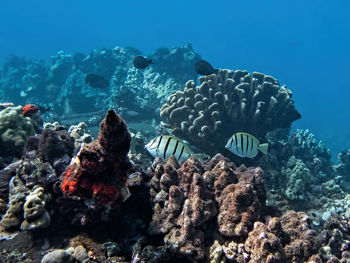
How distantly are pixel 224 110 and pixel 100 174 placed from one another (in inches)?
214

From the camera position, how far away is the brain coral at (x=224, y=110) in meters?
6.84

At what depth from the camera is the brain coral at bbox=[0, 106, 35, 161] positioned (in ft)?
14.1

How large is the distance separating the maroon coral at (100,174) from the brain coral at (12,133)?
8.62ft

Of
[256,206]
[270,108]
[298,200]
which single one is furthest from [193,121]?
[256,206]

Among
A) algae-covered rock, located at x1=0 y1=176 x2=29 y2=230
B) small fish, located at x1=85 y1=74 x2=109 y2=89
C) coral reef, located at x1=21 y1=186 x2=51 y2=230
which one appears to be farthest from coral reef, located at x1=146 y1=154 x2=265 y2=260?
small fish, located at x1=85 y1=74 x2=109 y2=89

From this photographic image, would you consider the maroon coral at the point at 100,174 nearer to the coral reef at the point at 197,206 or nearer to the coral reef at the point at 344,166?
A: the coral reef at the point at 197,206

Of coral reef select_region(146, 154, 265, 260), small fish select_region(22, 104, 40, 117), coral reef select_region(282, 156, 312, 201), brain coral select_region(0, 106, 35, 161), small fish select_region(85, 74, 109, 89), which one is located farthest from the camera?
small fish select_region(85, 74, 109, 89)

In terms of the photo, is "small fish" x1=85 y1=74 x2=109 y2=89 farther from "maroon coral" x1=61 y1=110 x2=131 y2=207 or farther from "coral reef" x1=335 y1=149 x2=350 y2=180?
"coral reef" x1=335 y1=149 x2=350 y2=180

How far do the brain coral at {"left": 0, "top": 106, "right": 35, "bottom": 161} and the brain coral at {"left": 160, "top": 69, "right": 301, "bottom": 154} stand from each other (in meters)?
3.82

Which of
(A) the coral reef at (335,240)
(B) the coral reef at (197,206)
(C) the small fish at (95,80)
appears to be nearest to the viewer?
(B) the coral reef at (197,206)

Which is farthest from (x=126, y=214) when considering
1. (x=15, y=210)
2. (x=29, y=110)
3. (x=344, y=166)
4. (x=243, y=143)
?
(x=344, y=166)

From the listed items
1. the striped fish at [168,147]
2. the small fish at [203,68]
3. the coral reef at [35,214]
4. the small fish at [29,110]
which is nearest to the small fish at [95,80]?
the small fish at [203,68]

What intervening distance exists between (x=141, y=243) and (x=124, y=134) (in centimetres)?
118

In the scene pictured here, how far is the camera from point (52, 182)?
107 inches
